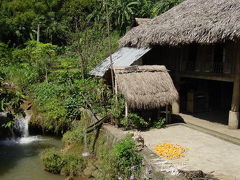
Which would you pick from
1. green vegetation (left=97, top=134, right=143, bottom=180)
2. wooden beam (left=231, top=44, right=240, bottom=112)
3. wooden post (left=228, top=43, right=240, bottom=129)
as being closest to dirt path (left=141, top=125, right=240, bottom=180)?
green vegetation (left=97, top=134, right=143, bottom=180)

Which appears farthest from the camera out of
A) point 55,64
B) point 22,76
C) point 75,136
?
point 55,64

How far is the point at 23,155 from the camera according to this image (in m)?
11.0

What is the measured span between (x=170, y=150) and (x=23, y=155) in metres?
6.07

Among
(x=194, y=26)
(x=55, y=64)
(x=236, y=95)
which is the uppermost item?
(x=194, y=26)

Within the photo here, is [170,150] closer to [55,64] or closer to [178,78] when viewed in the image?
[178,78]

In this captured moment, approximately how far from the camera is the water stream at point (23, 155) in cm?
946

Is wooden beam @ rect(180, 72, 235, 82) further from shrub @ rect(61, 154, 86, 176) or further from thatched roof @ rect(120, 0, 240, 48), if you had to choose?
shrub @ rect(61, 154, 86, 176)

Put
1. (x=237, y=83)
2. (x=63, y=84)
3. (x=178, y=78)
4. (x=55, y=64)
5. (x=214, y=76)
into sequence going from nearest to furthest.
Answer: (x=237, y=83) → (x=214, y=76) → (x=178, y=78) → (x=63, y=84) → (x=55, y=64)

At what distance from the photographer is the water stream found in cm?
946

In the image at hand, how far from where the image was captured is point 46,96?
1413cm

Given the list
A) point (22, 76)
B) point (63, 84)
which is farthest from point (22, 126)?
point (22, 76)

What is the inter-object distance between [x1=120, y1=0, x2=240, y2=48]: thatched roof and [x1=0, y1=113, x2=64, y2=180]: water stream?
6494mm

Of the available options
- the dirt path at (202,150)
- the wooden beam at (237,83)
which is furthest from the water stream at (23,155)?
the wooden beam at (237,83)

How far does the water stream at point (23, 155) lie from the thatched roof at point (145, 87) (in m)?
3.81
